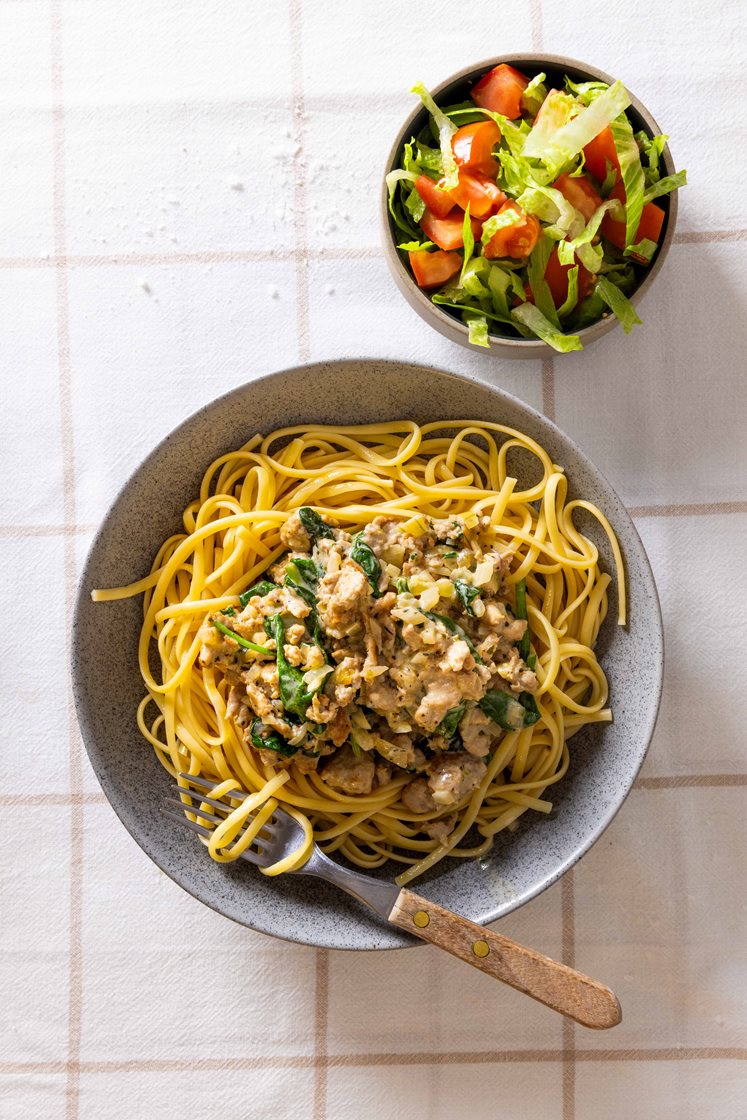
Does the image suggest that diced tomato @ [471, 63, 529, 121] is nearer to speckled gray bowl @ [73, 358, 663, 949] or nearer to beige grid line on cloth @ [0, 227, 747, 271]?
beige grid line on cloth @ [0, 227, 747, 271]

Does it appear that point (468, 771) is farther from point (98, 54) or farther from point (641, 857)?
point (98, 54)

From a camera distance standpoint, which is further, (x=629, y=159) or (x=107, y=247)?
(x=107, y=247)

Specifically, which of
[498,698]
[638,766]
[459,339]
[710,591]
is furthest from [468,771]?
[459,339]

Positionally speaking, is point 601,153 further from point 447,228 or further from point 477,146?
point 447,228

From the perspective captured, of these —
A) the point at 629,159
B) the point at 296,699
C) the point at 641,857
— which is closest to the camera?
the point at 296,699

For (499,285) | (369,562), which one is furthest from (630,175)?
(369,562)

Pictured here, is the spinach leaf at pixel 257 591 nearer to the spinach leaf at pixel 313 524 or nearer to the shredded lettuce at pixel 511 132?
the spinach leaf at pixel 313 524
